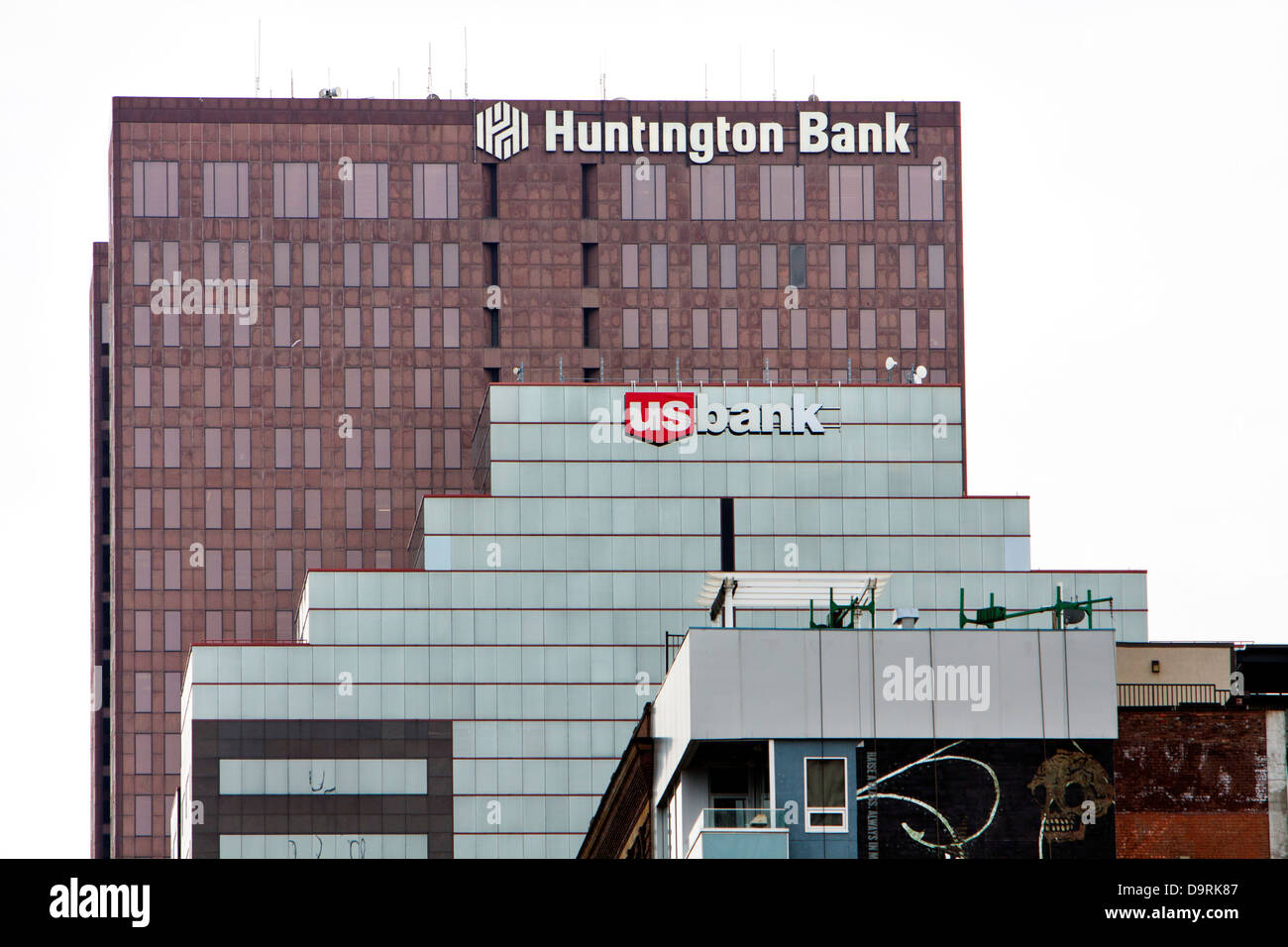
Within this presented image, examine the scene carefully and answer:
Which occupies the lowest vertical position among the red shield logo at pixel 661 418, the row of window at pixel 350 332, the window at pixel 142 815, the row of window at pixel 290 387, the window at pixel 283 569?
the window at pixel 142 815

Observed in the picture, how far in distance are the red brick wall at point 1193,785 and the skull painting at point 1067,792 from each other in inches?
192

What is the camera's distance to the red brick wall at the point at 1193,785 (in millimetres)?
79562

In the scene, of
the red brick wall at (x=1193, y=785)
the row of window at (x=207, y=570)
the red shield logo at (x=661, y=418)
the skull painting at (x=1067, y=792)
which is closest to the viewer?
the skull painting at (x=1067, y=792)

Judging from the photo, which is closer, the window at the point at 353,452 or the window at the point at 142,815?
the window at the point at 142,815

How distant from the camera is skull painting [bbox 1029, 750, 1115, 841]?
2896 inches

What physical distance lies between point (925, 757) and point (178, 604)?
5088 inches

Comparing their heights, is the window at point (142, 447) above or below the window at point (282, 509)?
above

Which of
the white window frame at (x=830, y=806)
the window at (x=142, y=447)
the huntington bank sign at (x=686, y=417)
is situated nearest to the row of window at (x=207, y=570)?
the window at (x=142, y=447)

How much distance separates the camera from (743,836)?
6950 centimetres

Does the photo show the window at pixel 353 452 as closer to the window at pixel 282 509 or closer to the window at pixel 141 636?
the window at pixel 282 509

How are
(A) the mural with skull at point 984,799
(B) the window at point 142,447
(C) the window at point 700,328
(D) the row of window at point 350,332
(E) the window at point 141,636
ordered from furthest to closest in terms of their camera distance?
(C) the window at point 700,328 < (D) the row of window at point 350,332 < (B) the window at point 142,447 < (E) the window at point 141,636 < (A) the mural with skull at point 984,799

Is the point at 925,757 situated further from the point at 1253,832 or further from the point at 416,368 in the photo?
the point at 416,368

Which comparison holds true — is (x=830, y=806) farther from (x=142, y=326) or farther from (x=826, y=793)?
(x=142, y=326)

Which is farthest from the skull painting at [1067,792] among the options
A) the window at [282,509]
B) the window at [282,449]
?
the window at [282,449]
